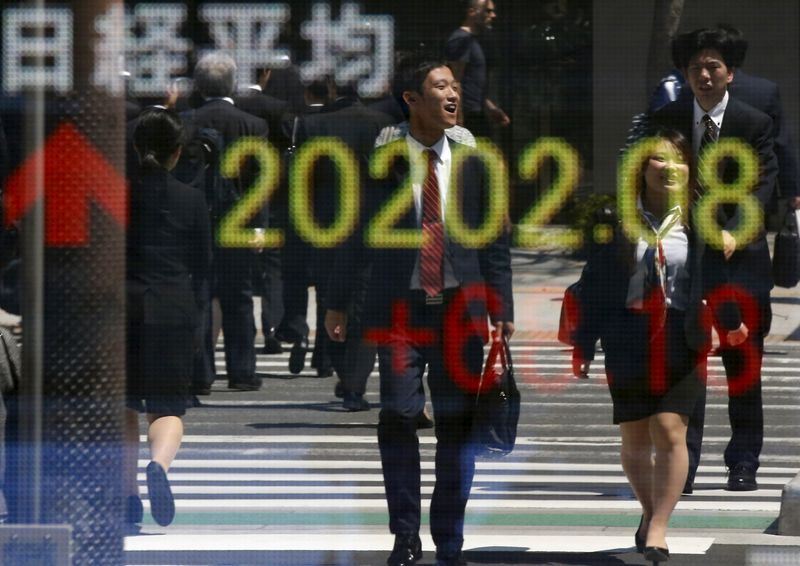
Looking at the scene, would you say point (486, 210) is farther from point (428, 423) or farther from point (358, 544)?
point (428, 423)

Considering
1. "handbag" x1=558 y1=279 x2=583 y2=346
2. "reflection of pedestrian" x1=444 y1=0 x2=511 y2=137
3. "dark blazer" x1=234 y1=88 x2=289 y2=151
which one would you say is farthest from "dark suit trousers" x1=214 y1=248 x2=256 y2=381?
"handbag" x1=558 y1=279 x2=583 y2=346

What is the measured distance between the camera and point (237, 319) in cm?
912

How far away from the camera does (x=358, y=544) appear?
18.8 ft

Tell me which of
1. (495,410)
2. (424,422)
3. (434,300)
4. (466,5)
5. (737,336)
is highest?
(466,5)

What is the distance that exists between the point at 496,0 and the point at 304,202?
4415mm

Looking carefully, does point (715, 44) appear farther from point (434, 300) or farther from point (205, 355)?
point (205, 355)

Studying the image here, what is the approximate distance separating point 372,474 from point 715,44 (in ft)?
6.45

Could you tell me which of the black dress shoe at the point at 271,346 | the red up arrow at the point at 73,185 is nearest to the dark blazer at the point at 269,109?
the black dress shoe at the point at 271,346

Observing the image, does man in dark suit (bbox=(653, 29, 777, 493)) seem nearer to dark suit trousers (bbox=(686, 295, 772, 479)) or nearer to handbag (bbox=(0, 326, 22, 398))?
dark suit trousers (bbox=(686, 295, 772, 479))

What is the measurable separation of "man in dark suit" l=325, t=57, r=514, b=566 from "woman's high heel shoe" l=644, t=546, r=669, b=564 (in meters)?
0.53

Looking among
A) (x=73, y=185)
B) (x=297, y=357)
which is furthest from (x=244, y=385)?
(x=73, y=185)

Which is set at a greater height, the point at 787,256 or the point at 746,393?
the point at 787,256

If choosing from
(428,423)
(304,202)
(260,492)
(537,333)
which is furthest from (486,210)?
(537,333)

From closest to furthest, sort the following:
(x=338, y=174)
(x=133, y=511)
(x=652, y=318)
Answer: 1. (x=652, y=318)
2. (x=133, y=511)
3. (x=338, y=174)
